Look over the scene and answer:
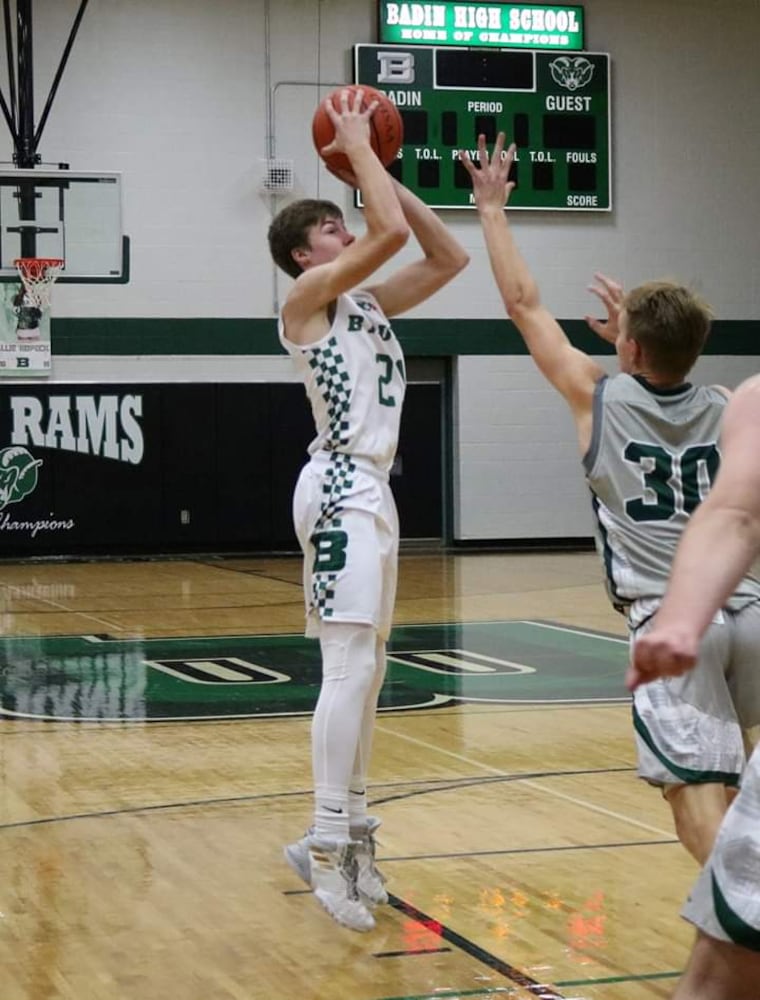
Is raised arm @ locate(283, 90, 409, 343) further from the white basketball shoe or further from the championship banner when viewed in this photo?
the championship banner

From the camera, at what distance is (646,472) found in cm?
392

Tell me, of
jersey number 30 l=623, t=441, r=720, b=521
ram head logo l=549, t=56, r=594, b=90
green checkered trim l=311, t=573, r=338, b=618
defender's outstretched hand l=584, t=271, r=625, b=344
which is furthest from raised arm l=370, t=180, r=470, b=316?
ram head logo l=549, t=56, r=594, b=90

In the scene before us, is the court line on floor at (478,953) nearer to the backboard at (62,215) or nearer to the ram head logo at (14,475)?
the backboard at (62,215)

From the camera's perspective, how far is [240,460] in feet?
64.2

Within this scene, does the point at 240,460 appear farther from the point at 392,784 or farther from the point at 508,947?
the point at 508,947

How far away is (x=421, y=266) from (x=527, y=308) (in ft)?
2.94

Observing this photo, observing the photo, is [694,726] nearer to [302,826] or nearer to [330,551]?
[330,551]

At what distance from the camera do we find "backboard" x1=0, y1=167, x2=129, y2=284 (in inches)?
640

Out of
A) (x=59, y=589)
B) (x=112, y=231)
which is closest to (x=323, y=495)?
(x=59, y=589)

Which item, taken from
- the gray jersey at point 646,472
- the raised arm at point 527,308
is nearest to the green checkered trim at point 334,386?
the raised arm at point 527,308

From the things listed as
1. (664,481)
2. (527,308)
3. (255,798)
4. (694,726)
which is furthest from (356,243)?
(255,798)

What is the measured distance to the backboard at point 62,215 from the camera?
16.3 metres

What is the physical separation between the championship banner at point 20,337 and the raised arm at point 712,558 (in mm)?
17044

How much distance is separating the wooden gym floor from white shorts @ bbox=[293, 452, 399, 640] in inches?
32.5
